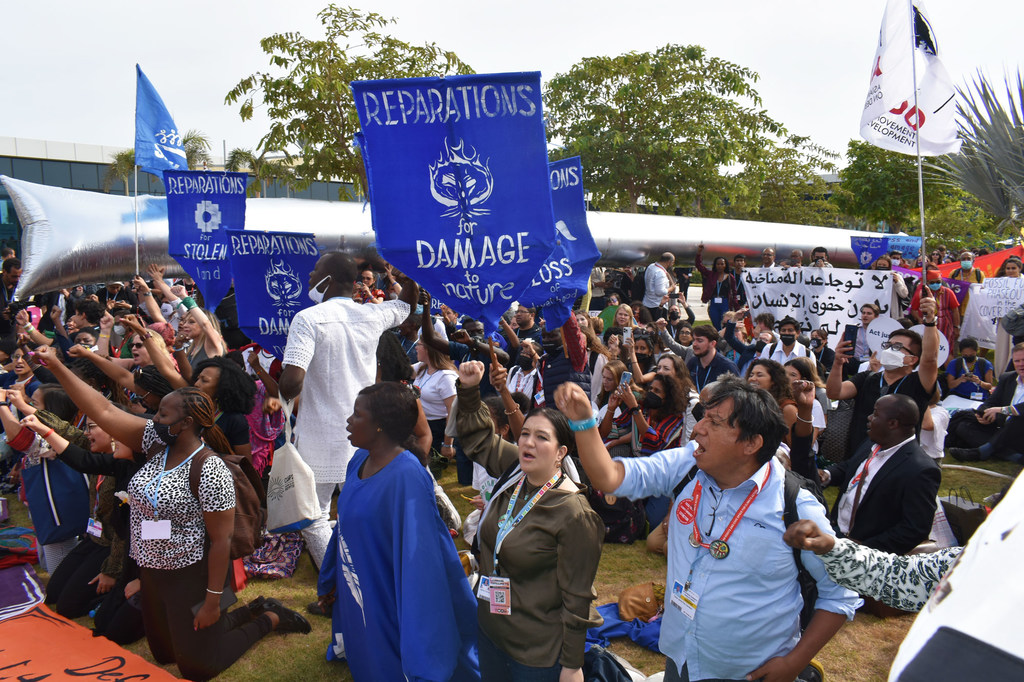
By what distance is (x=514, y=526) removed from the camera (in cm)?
331

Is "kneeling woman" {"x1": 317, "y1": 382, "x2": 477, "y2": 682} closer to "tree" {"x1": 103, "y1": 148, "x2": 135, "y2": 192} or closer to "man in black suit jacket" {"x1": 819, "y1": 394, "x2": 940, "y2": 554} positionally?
"man in black suit jacket" {"x1": 819, "y1": 394, "x2": 940, "y2": 554}

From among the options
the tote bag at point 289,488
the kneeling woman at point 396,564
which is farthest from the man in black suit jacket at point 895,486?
the tote bag at point 289,488

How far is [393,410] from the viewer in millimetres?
3707

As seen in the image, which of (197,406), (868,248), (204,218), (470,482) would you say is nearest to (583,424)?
(197,406)

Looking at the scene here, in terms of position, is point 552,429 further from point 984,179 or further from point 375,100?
point 984,179

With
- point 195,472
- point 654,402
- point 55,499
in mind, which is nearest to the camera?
point 195,472

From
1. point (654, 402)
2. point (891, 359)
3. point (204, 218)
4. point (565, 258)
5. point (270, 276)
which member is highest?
point (204, 218)

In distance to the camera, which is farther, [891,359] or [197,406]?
[891,359]

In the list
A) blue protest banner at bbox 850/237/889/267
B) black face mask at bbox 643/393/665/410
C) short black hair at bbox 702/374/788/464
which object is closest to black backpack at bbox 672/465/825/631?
short black hair at bbox 702/374/788/464

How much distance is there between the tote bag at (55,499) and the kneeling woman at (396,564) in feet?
9.88

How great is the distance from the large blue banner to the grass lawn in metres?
2.37

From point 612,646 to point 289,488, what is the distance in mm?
2205

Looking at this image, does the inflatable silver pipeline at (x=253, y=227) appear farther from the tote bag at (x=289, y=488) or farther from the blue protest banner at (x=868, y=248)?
the tote bag at (x=289, y=488)

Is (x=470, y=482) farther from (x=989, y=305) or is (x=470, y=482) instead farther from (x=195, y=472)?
(x=989, y=305)
